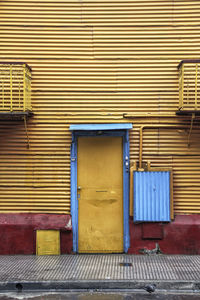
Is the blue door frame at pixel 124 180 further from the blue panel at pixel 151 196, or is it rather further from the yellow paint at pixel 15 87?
the yellow paint at pixel 15 87

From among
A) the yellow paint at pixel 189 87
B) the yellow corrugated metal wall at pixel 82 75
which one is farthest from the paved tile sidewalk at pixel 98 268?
the yellow paint at pixel 189 87

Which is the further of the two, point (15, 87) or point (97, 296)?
point (15, 87)

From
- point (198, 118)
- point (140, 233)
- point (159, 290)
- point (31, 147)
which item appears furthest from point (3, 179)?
point (198, 118)

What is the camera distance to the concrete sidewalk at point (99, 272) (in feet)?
21.5

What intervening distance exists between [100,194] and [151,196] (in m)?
1.25

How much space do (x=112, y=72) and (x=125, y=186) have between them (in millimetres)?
2823

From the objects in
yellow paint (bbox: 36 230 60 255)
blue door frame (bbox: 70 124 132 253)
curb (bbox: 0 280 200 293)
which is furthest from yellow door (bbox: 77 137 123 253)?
curb (bbox: 0 280 200 293)

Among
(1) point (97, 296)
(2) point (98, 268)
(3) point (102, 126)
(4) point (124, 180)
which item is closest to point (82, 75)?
(3) point (102, 126)

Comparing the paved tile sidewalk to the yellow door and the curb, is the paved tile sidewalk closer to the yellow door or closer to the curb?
the curb

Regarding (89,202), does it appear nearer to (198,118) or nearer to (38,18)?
(198,118)

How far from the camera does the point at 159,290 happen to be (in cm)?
652

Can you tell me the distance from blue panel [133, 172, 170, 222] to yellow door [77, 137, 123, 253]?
0.49 meters

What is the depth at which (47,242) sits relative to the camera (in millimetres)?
8258

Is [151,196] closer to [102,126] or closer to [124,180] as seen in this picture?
[124,180]
